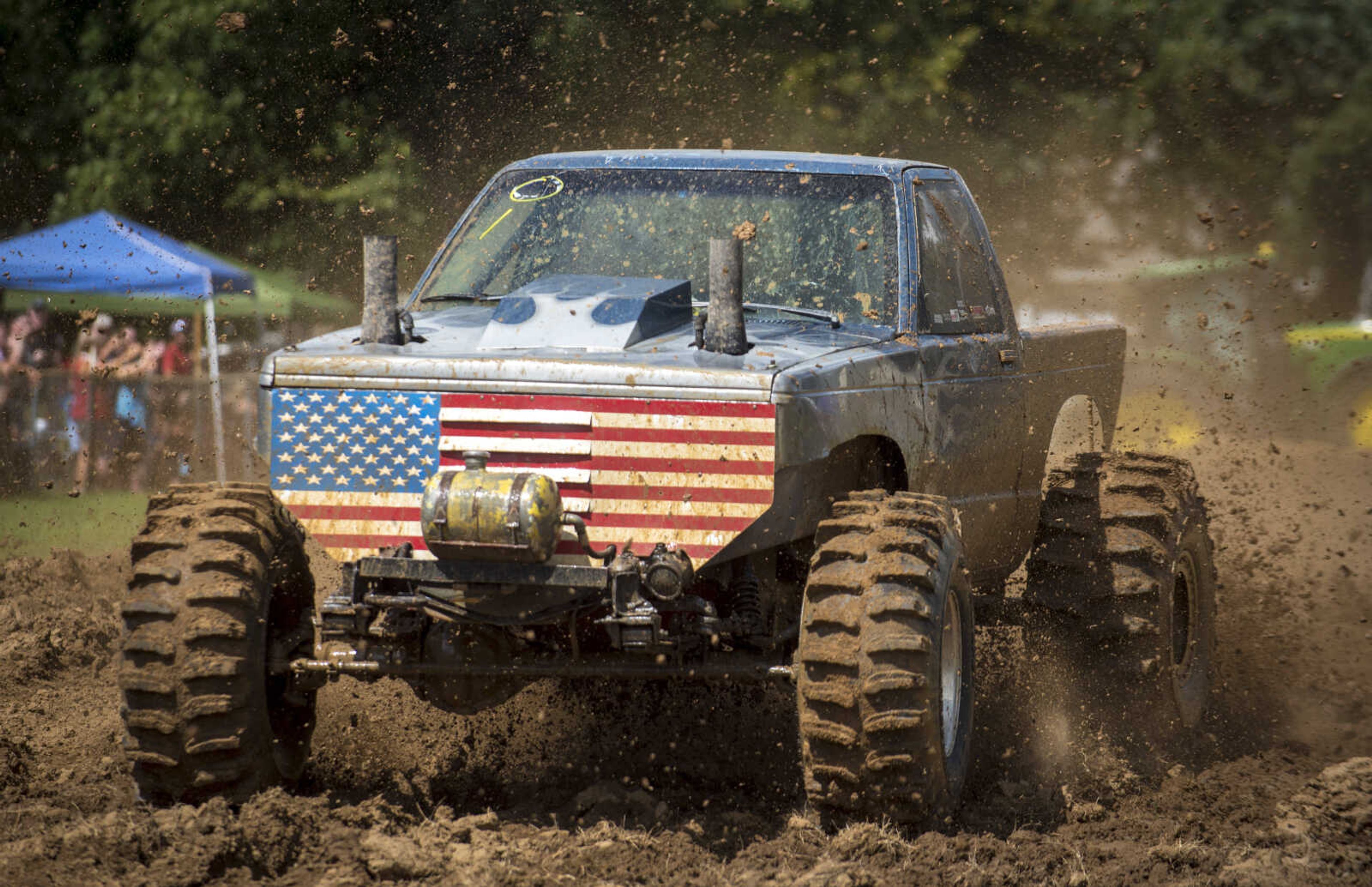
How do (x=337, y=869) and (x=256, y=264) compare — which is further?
(x=256, y=264)

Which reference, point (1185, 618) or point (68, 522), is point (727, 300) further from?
point (68, 522)

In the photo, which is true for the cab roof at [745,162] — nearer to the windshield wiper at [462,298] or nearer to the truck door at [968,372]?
the truck door at [968,372]

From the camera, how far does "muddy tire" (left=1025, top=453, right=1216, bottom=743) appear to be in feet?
22.4

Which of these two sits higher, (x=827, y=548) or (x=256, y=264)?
(x=256, y=264)

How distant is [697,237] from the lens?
253 inches

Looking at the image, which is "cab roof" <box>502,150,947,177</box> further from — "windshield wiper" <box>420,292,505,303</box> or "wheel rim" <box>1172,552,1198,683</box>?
"wheel rim" <box>1172,552,1198,683</box>

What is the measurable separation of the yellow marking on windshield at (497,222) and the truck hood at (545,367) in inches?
43.6

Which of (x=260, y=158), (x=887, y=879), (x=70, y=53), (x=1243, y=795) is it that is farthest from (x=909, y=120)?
(x=887, y=879)

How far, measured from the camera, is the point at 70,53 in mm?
14258

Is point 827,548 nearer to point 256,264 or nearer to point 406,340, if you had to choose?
point 406,340

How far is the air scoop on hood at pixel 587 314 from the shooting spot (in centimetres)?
540

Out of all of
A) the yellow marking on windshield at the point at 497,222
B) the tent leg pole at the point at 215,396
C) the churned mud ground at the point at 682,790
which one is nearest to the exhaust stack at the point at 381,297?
the yellow marking on windshield at the point at 497,222

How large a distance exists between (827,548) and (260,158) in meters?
9.95

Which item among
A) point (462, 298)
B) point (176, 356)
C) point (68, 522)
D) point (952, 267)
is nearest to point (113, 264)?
point (176, 356)
